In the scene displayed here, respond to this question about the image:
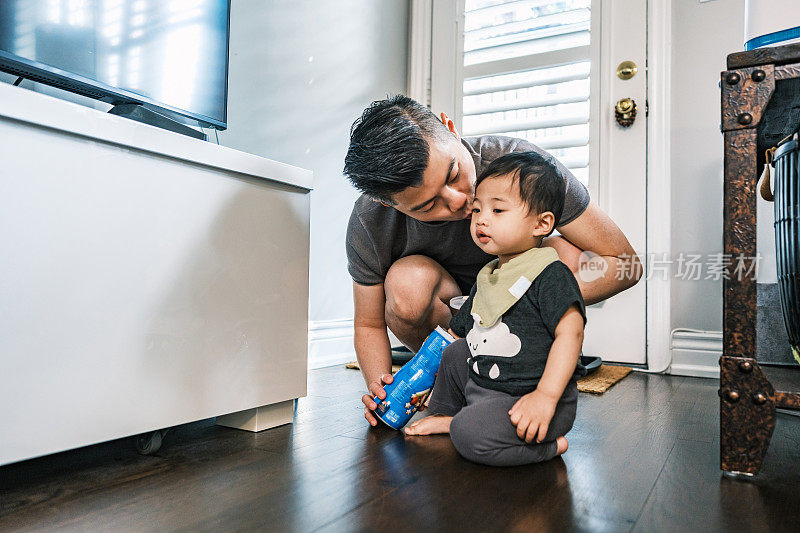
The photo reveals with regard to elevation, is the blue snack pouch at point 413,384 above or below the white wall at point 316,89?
below

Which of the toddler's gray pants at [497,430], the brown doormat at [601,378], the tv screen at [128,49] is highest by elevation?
the tv screen at [128,49]

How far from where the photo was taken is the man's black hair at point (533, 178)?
2.75 feet

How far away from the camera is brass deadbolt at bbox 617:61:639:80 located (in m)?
1.97

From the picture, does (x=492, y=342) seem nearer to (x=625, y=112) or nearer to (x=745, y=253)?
(x=745, y=253)

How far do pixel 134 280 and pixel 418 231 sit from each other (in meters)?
0.58

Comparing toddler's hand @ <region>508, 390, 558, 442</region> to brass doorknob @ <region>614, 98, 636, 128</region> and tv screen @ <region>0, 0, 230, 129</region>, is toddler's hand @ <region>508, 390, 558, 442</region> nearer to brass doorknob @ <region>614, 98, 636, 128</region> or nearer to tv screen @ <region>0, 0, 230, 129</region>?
tv screen @ <region>0, 0, 230, 129</region>

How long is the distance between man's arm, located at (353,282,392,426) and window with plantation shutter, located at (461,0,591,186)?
1.12 metres

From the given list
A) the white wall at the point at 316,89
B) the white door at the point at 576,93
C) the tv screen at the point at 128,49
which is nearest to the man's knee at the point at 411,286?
the tv screen at the point at 128,49

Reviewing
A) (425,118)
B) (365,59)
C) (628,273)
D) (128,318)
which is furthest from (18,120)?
(365,59)

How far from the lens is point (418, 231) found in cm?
119

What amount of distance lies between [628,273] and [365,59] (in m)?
1.31

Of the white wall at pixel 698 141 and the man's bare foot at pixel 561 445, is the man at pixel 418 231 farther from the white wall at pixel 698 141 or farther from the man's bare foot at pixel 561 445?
the white wall at pixel 698 141

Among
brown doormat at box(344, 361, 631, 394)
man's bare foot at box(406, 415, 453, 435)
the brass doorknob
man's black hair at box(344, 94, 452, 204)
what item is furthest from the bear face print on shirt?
the brass doorknob

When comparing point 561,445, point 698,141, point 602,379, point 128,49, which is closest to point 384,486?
point 561,445
